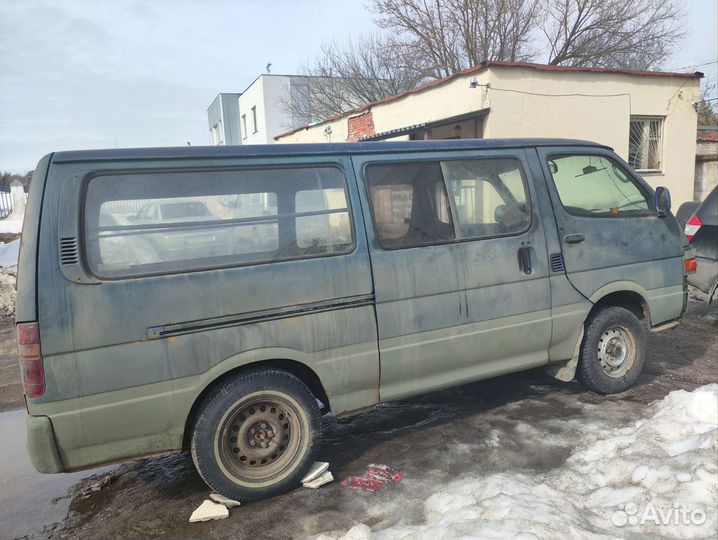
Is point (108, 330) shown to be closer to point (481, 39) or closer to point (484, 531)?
point (484, 531)

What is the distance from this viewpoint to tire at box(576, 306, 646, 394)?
14.8ft

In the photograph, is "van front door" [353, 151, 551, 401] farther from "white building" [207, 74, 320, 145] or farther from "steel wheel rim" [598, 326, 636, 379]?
"white building" [207, 74, 320, 145]

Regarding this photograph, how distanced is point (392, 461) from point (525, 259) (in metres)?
1.77

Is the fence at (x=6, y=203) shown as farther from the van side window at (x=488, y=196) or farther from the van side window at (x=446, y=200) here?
the van side window at (x=488, y=196)

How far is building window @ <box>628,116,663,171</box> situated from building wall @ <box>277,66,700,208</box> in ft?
0.44

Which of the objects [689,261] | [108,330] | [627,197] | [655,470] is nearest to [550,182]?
[627,197]

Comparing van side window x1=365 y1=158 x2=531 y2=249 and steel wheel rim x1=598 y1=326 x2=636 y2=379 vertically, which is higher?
van side window x1=365 y1=158 x2=531 y2=249

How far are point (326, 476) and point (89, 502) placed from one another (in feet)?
5.21

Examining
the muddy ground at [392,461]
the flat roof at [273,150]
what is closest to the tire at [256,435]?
the muddy ground at [392,461]

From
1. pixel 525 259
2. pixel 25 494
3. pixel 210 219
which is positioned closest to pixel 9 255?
pixel 25 494

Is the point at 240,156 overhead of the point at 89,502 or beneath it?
overhead

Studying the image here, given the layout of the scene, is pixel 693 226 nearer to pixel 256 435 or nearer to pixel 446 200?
pixel 446 200

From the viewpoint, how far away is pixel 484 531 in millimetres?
Answer: 2736

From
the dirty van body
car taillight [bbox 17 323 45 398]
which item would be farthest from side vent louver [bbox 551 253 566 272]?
car taillight [bbox 17 323 45 398]
